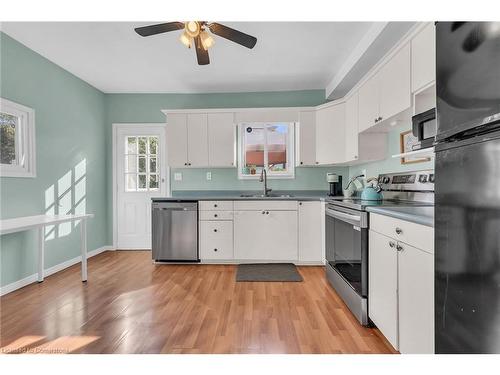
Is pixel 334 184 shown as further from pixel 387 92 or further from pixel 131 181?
pixel 131 181

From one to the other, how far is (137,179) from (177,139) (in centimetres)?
106

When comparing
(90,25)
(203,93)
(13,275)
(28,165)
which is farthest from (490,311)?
(203,93)

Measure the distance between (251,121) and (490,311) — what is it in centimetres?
325

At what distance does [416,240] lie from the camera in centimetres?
121

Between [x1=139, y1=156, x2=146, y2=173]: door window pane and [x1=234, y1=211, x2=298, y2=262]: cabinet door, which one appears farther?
[x1=139, y1=156, x2=146, y2=173]: door window pane

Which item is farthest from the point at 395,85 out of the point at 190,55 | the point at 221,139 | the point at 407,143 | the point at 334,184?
the point at 221,139

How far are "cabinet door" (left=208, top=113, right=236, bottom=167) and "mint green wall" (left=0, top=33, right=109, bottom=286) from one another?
1818mm

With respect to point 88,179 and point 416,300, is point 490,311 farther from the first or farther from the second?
point 88,179

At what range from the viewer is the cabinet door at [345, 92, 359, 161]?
279 cm

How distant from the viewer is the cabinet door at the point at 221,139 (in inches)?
141

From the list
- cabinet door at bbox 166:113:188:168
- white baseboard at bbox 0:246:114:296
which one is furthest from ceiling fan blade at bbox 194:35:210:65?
white baseboard at bbox 0:246:114:296

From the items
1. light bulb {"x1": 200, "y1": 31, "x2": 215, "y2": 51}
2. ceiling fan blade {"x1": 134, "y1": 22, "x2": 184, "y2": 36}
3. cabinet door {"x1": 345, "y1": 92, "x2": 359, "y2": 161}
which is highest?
ceiling fan blade {"x1": 134, "y1": 22, "x2": 184, "y2": 36}

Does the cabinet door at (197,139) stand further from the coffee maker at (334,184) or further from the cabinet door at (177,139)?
the coffee maker at (334,184)

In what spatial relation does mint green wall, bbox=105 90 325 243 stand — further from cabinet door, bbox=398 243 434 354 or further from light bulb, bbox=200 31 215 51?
cabinet door, bbox=398 243 434 354
